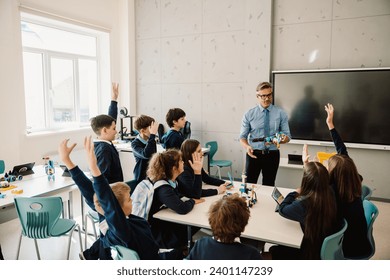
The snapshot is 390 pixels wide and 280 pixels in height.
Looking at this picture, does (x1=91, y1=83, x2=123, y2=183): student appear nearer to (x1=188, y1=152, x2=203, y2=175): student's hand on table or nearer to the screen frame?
(x1=188, y1=152, x2=203, y2=175): student's hand on table

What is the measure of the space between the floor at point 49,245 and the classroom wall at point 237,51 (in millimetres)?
1350

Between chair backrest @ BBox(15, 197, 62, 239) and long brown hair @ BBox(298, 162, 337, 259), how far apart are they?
1787 millimetres

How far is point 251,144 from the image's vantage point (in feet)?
11.7

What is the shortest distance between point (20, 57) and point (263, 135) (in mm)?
3555

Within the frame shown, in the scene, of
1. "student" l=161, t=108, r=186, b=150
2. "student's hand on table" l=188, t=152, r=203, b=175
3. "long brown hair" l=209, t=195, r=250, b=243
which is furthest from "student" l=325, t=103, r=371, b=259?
"student" l=161, t=108, r=186, b=150

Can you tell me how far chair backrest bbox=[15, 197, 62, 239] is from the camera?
2.45 meters

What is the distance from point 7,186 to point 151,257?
190 cm

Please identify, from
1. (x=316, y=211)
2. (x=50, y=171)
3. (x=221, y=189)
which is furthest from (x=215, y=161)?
(x=316, y=211)

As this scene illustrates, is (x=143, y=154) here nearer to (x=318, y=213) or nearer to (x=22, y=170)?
(x=22, y=170)

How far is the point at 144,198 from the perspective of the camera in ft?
7.43

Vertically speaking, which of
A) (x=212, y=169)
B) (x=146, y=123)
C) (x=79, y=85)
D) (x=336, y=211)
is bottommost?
(x=212, y=169)

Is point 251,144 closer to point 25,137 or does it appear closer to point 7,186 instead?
point 7,186

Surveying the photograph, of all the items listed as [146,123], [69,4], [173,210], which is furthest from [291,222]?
[69,4]

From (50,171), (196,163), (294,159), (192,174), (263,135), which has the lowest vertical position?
(294,159)
